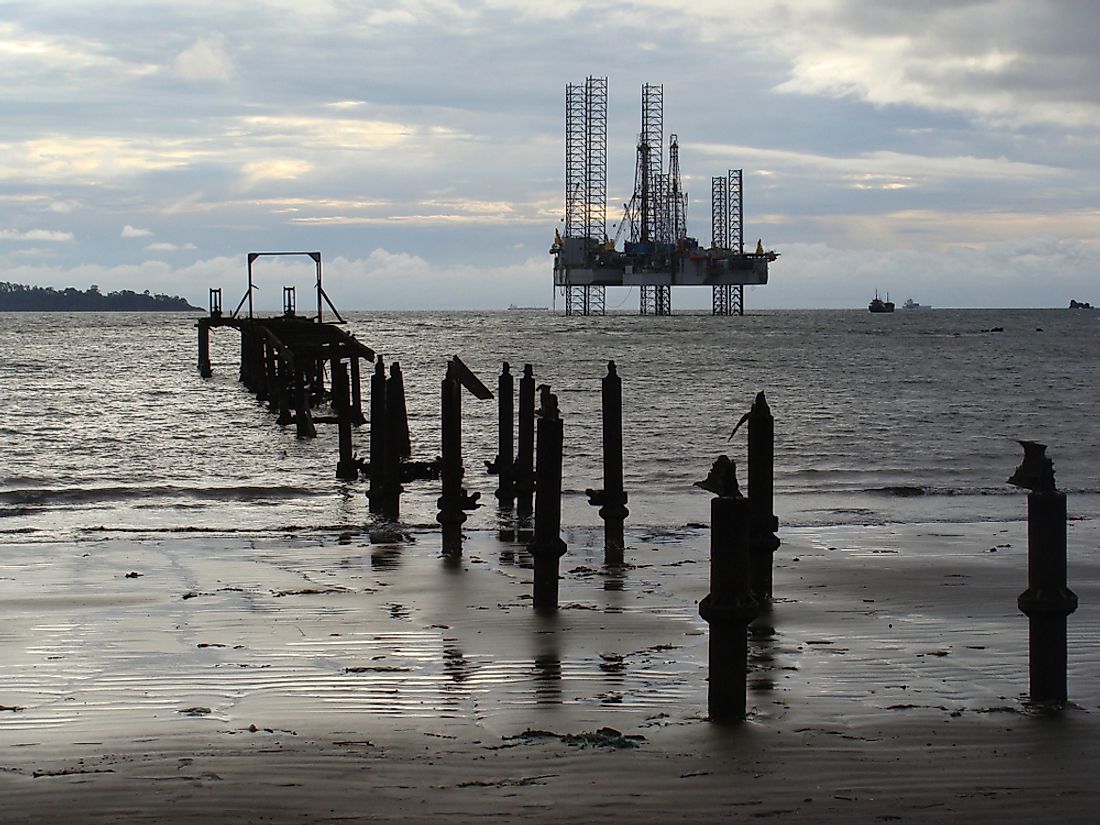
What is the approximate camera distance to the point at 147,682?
7996 mm

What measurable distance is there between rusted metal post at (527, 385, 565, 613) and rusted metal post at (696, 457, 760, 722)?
3.23 m

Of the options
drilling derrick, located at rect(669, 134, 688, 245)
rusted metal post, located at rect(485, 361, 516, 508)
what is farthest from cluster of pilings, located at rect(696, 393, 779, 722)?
drilling derrick, located at rect(669, 134, 688, 245)

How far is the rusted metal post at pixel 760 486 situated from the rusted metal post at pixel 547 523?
4.76ft

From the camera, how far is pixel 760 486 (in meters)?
9.93

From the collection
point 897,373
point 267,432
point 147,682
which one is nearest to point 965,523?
point 147,682

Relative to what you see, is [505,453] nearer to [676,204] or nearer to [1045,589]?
[1045,589]

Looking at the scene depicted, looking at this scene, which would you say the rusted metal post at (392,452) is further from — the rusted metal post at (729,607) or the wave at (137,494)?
the rusted metal post at (729,607)

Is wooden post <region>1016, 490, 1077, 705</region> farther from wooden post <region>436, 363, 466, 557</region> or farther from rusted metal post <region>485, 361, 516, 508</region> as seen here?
rusted metal post <region>485, 361, 516, 508</region>

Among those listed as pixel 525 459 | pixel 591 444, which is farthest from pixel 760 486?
pixel 591 444

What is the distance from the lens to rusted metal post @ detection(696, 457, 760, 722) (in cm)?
707

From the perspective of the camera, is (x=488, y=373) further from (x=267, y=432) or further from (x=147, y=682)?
(x=147, y=682)

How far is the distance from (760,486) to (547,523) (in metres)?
1.64

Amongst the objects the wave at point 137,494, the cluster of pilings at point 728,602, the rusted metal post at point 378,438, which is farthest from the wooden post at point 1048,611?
the wave at point 137,494

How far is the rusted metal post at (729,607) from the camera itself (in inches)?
278
